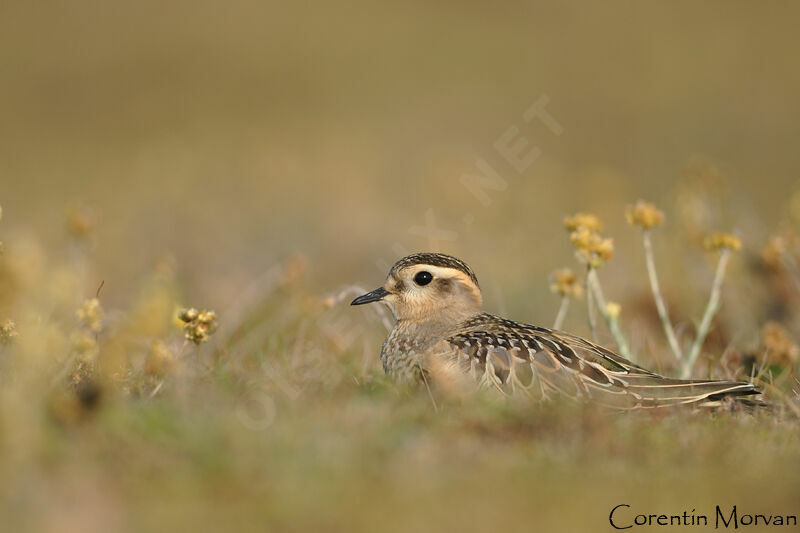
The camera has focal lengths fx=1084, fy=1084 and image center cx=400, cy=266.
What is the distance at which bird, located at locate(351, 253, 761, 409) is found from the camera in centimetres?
717

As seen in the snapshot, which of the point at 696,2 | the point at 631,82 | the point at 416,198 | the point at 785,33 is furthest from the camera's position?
the point at 696,2

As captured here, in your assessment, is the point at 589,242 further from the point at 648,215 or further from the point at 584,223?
the point at 648,215

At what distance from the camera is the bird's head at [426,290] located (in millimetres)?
8664

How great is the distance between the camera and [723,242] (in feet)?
28.7

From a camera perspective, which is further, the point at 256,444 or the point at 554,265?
the point at 554,265

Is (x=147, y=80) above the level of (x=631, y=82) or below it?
below

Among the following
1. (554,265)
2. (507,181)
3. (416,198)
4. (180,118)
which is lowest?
(554,265)

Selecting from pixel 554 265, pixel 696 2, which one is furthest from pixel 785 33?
pixel 554 265

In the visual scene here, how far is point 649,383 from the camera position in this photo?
7293 millimetres

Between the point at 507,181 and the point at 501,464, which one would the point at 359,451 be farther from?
the point at 507,181

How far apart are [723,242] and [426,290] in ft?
7.97

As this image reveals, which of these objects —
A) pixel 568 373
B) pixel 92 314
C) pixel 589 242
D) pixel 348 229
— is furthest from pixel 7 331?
pixel 348 229

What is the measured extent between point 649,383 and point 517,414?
1.47 metres

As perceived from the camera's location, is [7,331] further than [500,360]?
No
